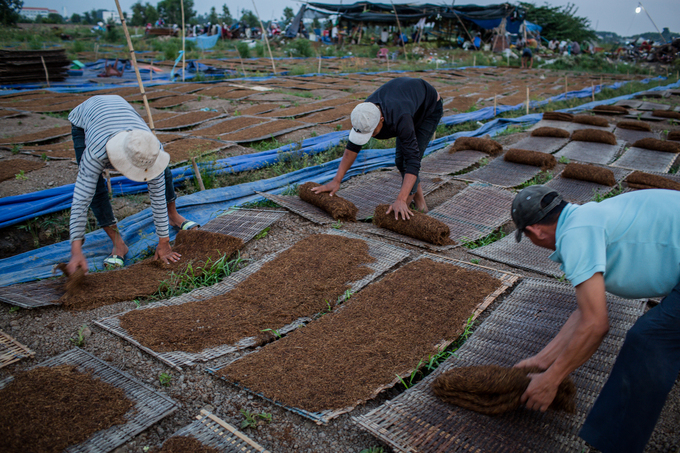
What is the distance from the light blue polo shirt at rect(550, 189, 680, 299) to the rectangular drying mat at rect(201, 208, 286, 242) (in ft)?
7.72

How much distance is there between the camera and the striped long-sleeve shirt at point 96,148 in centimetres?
236

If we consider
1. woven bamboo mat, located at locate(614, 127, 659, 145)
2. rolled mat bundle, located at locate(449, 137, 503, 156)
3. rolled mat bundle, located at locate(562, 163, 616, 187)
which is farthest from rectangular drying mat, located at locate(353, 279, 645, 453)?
woven bamboo mat, located at locate(614, 127, 659, 145)

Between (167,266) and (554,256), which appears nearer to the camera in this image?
(554,256)

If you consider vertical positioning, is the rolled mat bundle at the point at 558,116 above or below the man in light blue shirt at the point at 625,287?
above

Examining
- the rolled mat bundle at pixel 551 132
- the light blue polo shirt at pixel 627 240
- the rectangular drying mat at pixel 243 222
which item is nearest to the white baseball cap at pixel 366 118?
the rectangular drying mat at pixel 243 222

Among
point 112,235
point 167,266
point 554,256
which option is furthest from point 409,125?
point 112,235

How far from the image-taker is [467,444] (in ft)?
5.04

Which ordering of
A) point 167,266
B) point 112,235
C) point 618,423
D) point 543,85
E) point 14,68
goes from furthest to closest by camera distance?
point 543,85 < point 14,68 < point 112,235 < point 167,266 < point 618,423

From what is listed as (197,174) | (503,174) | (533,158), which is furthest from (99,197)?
(533,158)

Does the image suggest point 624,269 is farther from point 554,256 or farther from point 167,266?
point 167,266

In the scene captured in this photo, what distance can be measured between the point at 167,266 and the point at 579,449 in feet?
8.23

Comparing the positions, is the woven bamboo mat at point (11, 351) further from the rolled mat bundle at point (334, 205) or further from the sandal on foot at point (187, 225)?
the rolled mat bundle at point (334, 205)

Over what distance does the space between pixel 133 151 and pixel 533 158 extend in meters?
4.11

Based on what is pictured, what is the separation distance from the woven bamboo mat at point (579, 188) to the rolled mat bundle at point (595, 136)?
3.60 ft
